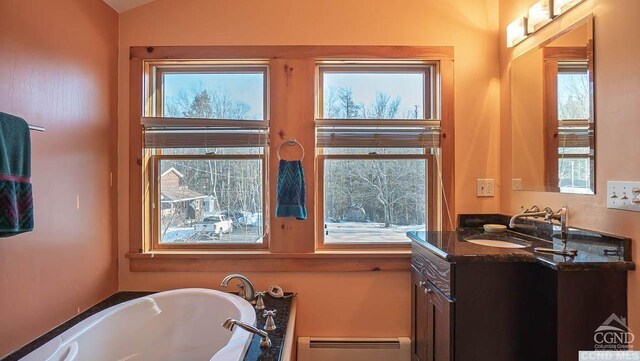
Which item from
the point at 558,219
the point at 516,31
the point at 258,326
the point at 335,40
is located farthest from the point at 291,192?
the point at 516,31

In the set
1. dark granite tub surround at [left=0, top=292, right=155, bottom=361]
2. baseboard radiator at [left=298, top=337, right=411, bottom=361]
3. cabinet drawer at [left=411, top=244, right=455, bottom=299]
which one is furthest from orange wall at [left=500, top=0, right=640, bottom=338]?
dark granite tub surround at [left=0, top=292, right=155, bottom=361]

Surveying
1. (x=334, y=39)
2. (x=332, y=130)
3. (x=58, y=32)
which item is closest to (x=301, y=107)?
(x=332, y=130)

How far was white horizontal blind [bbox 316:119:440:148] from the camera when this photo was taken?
1979 millimetres

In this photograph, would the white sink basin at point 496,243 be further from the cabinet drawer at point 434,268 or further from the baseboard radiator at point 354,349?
the baseboard radiator at point 354,349

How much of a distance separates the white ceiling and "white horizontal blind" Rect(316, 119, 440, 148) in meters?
1.39

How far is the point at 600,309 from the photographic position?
1226mm

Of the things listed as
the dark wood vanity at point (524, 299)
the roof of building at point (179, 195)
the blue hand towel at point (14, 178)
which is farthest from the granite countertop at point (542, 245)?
the blue hand towel at point (14, 178)

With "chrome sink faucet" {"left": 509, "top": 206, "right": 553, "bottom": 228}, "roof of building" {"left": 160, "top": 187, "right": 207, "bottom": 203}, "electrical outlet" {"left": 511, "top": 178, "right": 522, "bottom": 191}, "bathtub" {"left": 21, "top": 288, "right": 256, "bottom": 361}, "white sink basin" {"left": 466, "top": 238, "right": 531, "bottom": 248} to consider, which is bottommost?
"bathtub" {"left": 21, "top": 288, "right": 256, "bottom": 361}

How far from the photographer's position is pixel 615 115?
50.7 inches

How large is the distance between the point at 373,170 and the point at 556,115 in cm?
101

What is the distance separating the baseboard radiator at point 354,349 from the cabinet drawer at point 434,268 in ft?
1.77

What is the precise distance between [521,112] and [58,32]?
252 centimetres

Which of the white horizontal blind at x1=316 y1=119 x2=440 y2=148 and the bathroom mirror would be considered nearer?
the bathroom mirror

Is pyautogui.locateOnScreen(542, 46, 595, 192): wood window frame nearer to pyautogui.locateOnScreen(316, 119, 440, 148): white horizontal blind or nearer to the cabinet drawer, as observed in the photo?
pyautogui.locateOnScreen(316, 119, 440, 148): white horizontal blind
